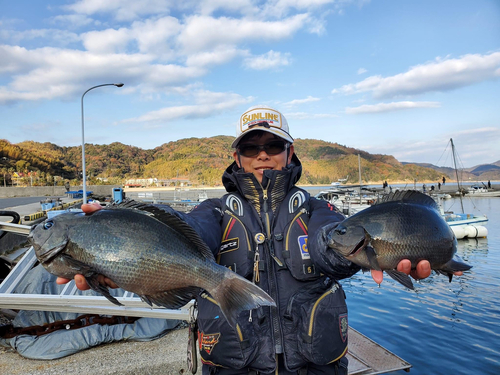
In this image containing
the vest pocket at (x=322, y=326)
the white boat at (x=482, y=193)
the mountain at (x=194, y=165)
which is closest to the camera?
the vest pocket at (x=322, y=326)

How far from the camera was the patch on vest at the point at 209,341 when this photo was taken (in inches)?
102

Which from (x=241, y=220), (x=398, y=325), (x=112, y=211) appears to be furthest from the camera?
(x=398, y=325)

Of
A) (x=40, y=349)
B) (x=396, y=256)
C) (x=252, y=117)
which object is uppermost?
(x=252, y=117)

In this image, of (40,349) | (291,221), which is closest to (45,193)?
(40,349)

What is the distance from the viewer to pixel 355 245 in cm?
208

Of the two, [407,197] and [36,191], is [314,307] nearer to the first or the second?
[407,197]

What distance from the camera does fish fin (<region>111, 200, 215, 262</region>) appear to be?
2.27 m

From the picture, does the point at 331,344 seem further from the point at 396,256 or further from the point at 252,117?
the point at 252,117

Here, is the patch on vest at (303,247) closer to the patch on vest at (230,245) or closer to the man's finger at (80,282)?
the patch on vest at (230,245)

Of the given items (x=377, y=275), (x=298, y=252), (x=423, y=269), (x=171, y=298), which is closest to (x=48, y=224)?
(x=171, y=298)

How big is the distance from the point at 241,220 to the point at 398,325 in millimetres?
10584

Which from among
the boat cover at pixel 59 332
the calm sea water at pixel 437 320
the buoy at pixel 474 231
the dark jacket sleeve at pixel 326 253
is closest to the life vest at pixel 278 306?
the dark jacket sleeve at pixel 326 253

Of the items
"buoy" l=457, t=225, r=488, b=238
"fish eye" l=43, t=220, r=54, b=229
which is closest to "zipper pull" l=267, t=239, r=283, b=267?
"fish eye" l=43, t=220, r=54, b=229

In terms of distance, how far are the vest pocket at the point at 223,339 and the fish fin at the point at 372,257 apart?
104 cm
